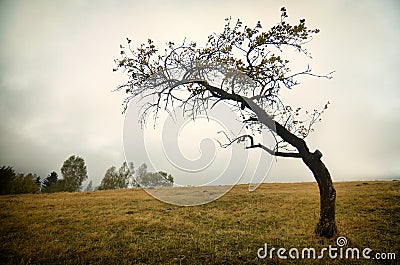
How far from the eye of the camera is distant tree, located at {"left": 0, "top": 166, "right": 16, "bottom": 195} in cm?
4634

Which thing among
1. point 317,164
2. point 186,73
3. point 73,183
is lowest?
point 73,183

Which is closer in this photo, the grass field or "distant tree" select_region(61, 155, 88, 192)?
the grass field

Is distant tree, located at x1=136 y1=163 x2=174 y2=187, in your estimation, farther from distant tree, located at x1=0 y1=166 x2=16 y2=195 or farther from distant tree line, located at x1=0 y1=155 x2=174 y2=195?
distant tree, located at x1=0 y1=166 x2=16 y2=195

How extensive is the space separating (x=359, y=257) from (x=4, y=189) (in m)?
59.3

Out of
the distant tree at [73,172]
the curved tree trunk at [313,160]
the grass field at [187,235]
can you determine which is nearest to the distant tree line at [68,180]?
the distant tree at [73,172]

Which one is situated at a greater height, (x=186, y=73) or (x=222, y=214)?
(x=186, y=73)

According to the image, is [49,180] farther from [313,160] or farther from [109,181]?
[313,160]

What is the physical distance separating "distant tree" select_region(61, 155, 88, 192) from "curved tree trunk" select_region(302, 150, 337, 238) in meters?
69.2

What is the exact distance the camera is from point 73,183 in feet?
219

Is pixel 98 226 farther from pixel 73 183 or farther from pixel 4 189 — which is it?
pixel 73 183

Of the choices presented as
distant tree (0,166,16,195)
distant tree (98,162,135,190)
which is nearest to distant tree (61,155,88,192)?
distant tree (98,162,135,190)

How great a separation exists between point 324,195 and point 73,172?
239ft

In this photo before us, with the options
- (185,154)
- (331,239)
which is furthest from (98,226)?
(331,239)

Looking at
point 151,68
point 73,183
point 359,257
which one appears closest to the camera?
point 359,257
